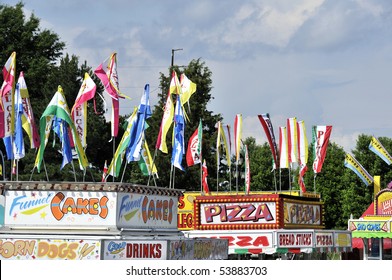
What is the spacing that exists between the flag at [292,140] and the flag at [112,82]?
642 inches

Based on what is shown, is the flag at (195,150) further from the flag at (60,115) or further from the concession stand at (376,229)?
the flag at (60,115)

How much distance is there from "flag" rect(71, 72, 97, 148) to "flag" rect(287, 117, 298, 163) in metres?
16.8

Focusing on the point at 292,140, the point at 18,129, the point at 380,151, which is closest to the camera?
the point at 18,129

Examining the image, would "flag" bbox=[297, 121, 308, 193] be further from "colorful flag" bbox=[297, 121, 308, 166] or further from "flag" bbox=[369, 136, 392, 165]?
"flag" bbox=[369, 136, 392, 165]

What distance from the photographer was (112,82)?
115 feet

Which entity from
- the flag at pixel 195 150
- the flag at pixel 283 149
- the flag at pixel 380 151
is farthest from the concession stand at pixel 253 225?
the flag at pixel 380 151

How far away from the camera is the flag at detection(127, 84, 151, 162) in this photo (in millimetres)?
35656

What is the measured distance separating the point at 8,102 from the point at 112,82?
3.90 m

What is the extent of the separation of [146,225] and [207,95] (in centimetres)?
5131

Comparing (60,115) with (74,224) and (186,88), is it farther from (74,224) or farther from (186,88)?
(186,88)

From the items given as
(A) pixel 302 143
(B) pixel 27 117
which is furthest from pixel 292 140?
(B) pixel 27 117

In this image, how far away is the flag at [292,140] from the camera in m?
49.7
